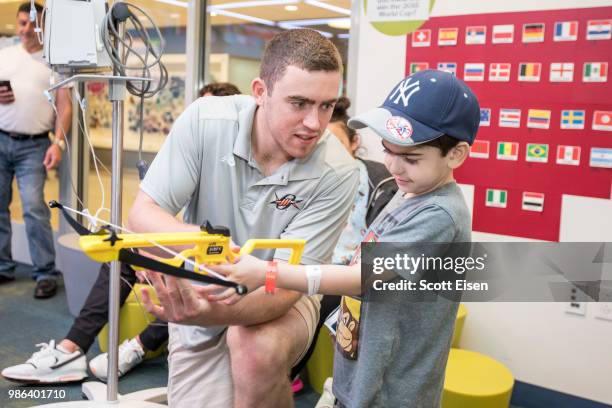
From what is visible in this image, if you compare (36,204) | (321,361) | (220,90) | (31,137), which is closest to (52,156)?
(31,137)

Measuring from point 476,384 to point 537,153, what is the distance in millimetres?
968

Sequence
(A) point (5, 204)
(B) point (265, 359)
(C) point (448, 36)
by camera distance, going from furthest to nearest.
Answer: (A) point (5, 204) < (C) point (448, 36) < (B) point (265, 359)

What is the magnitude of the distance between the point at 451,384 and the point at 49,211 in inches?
106

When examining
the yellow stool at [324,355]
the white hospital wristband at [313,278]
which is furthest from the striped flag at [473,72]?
the white hospital wristband at [313,278]

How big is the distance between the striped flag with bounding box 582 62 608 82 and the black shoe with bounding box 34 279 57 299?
304cm

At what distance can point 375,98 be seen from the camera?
2752 mm

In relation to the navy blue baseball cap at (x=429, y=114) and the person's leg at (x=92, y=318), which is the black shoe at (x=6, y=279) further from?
the navy blue baseball cap at (x=429, y=114)

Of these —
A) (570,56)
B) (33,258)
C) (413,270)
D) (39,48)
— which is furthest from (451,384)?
(39,48)

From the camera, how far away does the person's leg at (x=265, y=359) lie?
4.95 feet

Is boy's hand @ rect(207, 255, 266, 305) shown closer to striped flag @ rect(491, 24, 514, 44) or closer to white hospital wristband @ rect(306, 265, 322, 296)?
white hospital wristband @ rect(306, 265, 322, 296)

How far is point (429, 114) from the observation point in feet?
4.19

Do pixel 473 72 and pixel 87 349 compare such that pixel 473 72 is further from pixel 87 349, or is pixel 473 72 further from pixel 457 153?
pixel 87 349

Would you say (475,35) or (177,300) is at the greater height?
(475,35)

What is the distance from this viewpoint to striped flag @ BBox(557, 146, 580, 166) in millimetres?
2332
